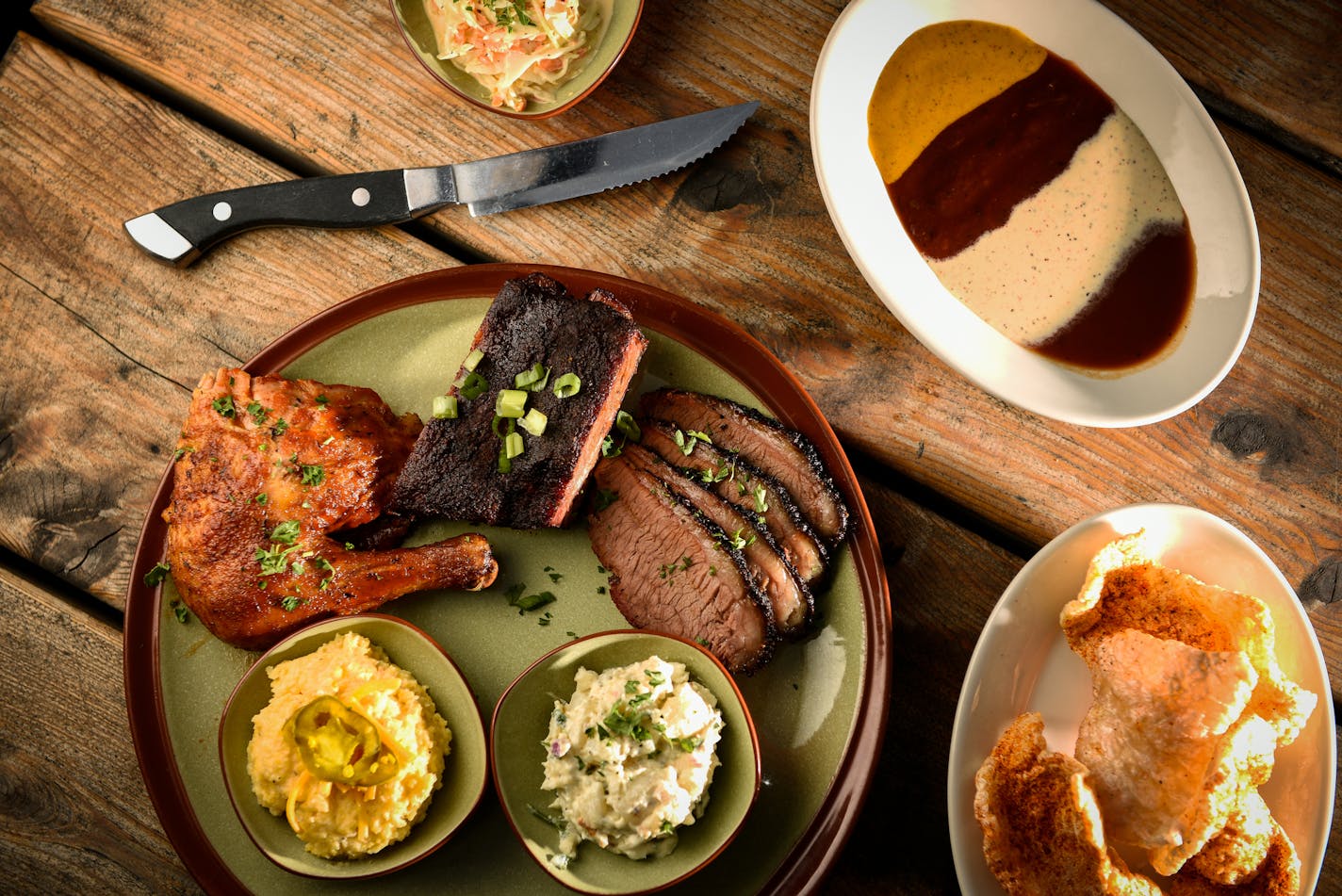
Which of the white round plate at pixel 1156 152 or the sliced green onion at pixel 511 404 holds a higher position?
the white round plate at pixel 1156 152

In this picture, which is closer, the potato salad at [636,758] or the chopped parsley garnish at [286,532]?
the potato salad at [636,758]

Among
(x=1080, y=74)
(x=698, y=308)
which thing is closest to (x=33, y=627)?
(x=698, y=308)

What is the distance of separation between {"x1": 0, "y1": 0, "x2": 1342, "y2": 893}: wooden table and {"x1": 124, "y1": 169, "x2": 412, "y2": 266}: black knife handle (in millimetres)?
115

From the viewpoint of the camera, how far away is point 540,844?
9.12ft

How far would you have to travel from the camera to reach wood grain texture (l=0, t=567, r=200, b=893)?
10.8ft

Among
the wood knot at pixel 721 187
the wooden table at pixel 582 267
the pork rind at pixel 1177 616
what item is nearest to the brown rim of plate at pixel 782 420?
the wooden table at pixel 582 267

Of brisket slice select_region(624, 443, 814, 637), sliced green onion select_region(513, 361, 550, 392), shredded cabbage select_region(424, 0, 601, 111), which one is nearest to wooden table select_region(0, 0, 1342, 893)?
shredded cabbage select_region(424, 0, 601, 111)

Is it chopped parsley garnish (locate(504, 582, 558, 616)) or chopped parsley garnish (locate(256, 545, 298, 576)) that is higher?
chopped parsley garnish (locate(256, 545, 298, 576))

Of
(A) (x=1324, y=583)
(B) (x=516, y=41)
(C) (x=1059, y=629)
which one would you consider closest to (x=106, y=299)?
(B) (x=516, y=41)

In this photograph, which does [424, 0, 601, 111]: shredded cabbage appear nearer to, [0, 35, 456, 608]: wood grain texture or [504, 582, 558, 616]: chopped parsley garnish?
[0, 35, 456, 608]: wood grain texture

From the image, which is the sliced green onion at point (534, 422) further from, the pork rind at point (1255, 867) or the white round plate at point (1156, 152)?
the pork rind at point (1255, 867)

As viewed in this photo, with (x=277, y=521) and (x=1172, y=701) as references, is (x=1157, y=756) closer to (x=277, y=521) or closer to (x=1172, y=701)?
(x=1172, y=701)

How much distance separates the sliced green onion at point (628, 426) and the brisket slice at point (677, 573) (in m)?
0.11

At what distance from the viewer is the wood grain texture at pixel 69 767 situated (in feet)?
10.8
